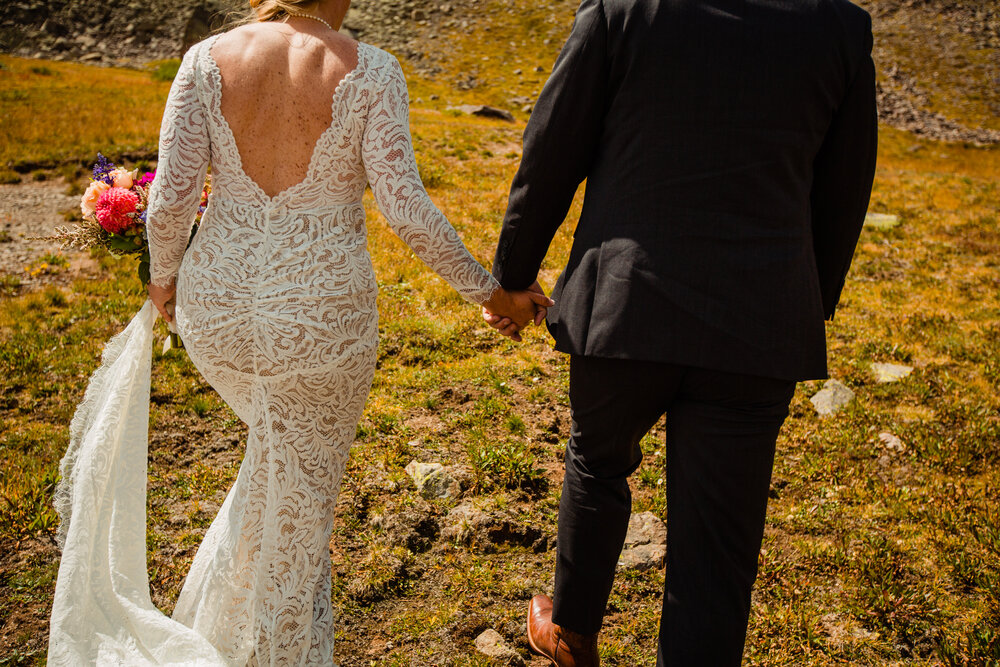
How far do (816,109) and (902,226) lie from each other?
10.8 m

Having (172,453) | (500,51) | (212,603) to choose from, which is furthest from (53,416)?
(500,51)

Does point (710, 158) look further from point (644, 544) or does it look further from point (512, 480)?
point (512, 480)

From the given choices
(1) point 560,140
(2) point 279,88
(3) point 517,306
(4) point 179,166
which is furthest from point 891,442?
(4) point 179,166

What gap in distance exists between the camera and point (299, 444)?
2.67 meters

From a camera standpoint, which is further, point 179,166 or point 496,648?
point 496,648

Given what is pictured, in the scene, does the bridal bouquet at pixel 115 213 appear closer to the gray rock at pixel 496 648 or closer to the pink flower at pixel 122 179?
the pink flower at pixel 122 179

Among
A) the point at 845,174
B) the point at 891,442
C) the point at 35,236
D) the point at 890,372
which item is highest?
the point at 845,174

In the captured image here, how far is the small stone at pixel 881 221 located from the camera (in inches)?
443

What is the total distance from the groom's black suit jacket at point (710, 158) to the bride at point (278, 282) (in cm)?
62

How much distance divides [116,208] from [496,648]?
2.57m

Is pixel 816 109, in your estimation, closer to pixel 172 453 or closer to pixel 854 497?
pixel 854 497

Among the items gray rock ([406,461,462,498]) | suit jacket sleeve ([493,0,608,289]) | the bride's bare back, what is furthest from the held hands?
gray rock ([406,461,462,498])

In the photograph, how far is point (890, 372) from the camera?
20.6 feet

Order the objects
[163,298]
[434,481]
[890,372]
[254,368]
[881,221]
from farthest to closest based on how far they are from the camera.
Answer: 1. [881,221]
2. [890,372]
3. [434,481]
4. [163,298]
5. [254,368]
